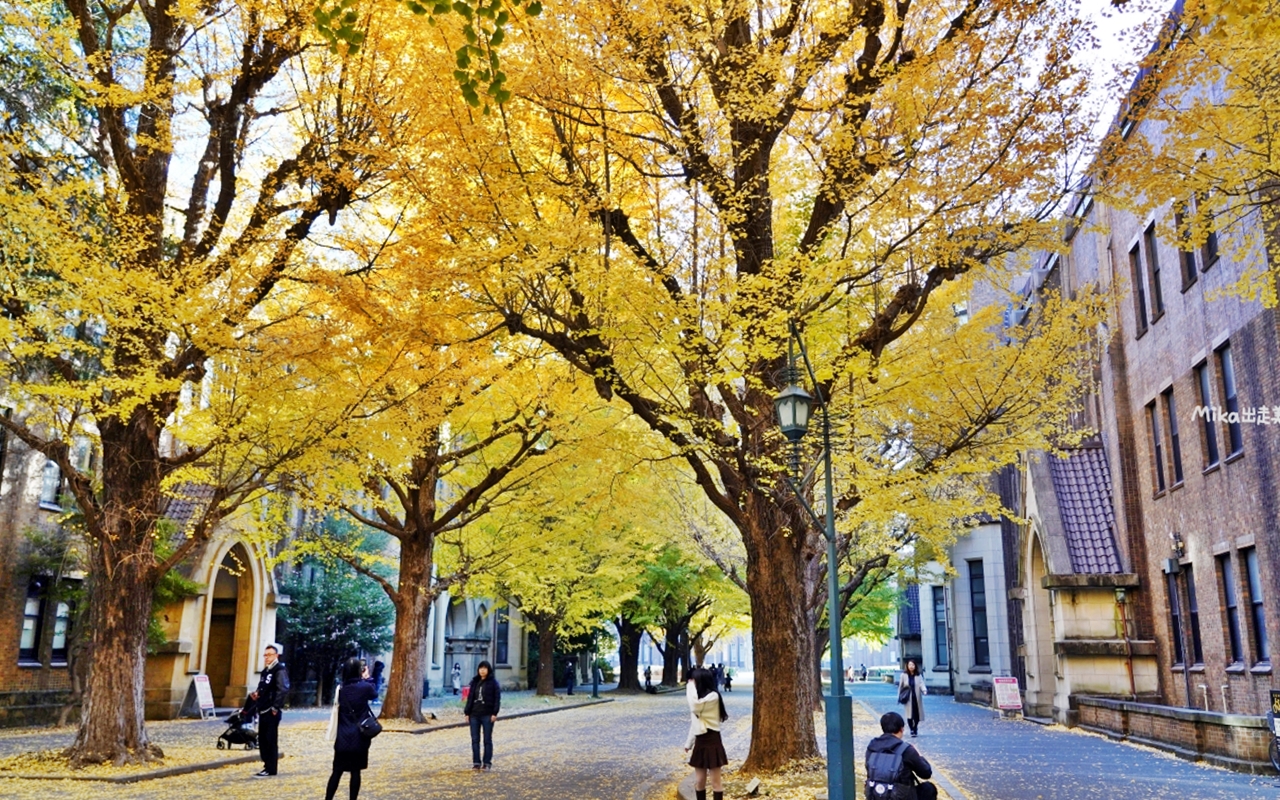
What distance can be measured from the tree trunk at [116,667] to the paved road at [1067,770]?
1195 cm

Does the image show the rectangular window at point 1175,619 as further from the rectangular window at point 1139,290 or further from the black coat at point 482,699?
the black coat at point 482,699

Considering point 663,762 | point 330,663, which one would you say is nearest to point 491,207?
point 663,762

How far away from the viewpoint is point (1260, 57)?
10008 mm

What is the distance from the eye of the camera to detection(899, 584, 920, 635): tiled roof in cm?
6303

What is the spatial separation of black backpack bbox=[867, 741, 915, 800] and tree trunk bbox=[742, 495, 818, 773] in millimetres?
6165

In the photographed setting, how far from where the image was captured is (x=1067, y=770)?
16016 millimetres

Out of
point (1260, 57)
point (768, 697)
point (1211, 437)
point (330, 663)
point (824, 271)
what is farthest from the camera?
point (330, 663)

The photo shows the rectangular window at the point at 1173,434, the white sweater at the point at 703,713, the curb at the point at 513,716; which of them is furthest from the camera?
the rectangular window at the point at 1173,434

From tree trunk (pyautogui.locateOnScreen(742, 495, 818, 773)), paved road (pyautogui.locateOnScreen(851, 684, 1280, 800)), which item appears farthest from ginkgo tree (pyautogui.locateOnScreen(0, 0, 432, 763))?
paved road (pyautogui.locateOnScreen(851, 684, 1280, 800))

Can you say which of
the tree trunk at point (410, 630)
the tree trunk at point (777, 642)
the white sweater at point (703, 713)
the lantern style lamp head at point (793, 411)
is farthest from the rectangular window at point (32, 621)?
the lantern style lamp head at point (793, 411)

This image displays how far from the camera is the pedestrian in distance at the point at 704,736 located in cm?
1173

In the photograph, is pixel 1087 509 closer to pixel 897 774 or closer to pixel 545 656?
pixel 545 656

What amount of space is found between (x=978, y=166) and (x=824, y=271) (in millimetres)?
2207

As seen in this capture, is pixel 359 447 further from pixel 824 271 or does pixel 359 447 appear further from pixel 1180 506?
pixel 1180 506
